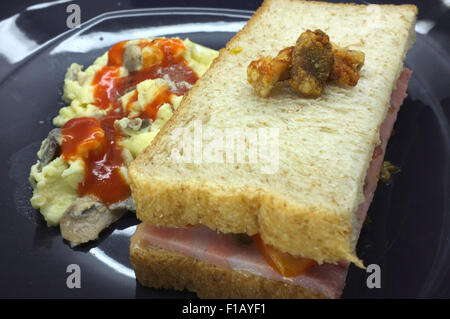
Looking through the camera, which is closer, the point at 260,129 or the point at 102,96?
the point at 260,129

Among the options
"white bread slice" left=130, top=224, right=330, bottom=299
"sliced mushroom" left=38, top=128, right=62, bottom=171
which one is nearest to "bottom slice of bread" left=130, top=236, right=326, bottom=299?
"white bread slice" left=130, top=224, right=330, bottom=299

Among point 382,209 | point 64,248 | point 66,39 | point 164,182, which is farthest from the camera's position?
point 66,39

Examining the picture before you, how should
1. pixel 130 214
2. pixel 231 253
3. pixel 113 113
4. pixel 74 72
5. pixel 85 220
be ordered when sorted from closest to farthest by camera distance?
pixel 231 253, pixel 85 220, pixel 130 214, pixel 113 113, pixel 74 72

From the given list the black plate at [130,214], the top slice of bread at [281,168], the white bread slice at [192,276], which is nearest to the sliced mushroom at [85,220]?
the black plate at [130,214]

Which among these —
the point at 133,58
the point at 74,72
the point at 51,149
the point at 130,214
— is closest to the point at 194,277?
the point at 130,214

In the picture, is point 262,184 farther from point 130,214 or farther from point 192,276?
point 130,214

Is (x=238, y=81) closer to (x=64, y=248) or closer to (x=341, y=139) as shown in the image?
(x=341, y=139)

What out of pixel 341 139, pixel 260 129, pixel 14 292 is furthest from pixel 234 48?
pixel 14 292
